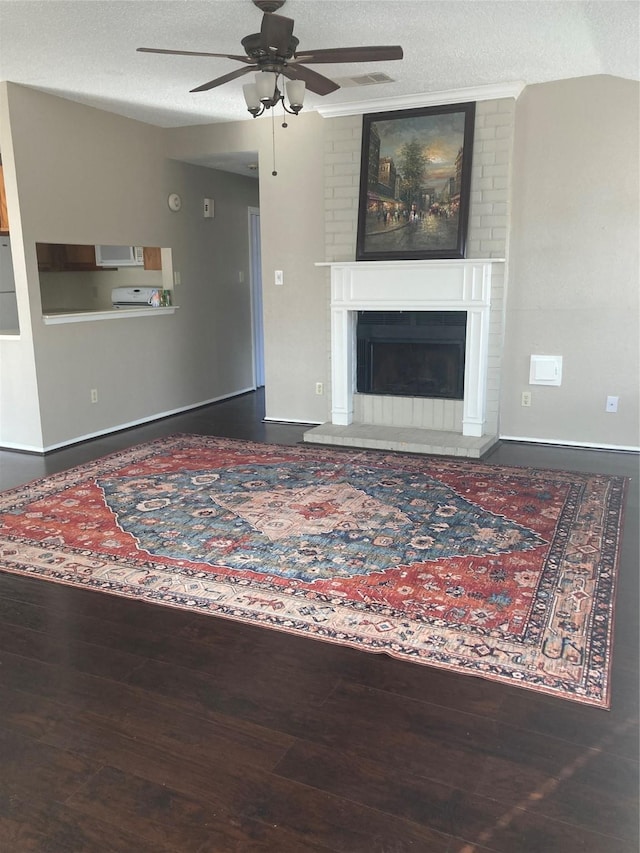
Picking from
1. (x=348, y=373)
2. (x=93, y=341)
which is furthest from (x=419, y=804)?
(x=93, y=341)

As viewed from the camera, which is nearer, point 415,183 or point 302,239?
point 415,183

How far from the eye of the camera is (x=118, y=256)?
6055mm

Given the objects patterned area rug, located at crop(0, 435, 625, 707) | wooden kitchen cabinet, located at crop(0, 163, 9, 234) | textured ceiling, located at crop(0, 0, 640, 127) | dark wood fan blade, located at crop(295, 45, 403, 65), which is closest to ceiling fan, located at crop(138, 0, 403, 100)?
dark wood fan blade, located at crop(295, 45, 403, 65)

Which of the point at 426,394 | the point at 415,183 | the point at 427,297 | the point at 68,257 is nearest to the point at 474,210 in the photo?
the point at 415,183

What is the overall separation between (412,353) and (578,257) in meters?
1.41

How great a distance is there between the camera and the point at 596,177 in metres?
4.69

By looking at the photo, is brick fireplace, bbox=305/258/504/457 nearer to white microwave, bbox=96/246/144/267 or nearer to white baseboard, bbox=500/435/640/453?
white baseboard, bbox=500/435/640/453

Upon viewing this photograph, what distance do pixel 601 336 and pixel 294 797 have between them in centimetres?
412

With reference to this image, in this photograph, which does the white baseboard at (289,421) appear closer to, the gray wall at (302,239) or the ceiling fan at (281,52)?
the gray wall at (302,239)

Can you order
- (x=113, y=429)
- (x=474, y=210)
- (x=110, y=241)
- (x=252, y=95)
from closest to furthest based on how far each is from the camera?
1. (x=252, y=95)
2. (x=474, y=210)
3. (x=110, y=241)
4. (x=113, y=429)

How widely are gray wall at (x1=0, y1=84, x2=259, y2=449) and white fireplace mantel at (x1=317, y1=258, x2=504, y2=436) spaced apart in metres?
1.82

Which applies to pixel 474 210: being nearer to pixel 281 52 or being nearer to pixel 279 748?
pixel 281 52

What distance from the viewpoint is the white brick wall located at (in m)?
4.81

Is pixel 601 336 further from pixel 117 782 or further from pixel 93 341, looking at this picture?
pixel 117 782
